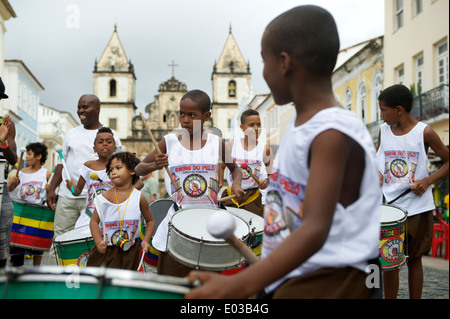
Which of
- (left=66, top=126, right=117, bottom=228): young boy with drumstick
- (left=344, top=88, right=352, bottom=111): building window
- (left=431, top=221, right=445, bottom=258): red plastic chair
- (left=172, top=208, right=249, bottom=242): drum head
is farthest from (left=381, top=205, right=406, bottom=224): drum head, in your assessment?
(left=344, top=88, right=352, bottom=111): building window

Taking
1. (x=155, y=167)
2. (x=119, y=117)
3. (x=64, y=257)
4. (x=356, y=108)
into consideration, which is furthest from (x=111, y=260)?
(x=119, y=117)

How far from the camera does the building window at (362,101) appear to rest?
2519 cm

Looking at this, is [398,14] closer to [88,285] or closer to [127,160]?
[127,160]

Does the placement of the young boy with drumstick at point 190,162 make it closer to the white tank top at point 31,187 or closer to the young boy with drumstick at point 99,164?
the young boy with drumstick at point 99,164

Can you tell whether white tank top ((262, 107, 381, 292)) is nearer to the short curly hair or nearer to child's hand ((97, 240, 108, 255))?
child's hand ((97, 240, 108, 255))

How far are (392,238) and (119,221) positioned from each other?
2085 mm

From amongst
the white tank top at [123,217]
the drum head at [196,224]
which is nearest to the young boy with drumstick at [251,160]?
the white tank top at [123,217]

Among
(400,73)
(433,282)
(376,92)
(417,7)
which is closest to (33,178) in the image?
(433,282)

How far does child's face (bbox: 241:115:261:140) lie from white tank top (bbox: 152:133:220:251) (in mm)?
2601

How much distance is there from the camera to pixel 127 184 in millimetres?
4660

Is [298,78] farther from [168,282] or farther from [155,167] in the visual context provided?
[155,167]

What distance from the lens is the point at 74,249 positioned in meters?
4.42
